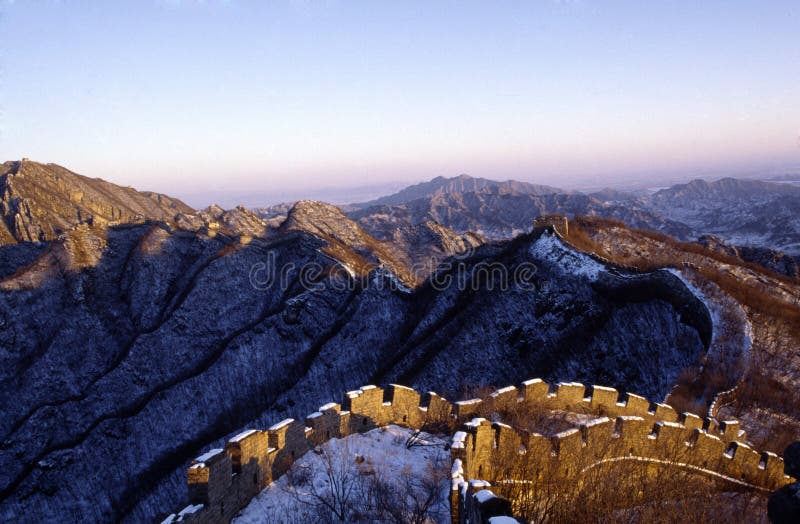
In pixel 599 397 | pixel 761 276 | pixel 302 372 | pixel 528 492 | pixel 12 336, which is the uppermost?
pixel 528 492

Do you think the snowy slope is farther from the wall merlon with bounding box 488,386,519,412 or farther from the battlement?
the battlement

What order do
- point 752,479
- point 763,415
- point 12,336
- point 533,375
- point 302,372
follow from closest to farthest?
point 752,479 < point 763,415 < point 533,375 < point 302,372 < point 12,336

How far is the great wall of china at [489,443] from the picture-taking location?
821 cm

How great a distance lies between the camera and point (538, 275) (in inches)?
1361

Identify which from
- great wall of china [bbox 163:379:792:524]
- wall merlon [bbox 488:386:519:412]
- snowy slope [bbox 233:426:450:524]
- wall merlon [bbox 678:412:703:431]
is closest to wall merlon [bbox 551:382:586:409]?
great wall of china [bbox 163:379:792:524]

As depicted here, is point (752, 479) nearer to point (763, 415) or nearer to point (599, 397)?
point (599, 397)

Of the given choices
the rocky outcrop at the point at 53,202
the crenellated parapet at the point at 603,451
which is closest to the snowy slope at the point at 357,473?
the crenellated parapet at the point at 603,451

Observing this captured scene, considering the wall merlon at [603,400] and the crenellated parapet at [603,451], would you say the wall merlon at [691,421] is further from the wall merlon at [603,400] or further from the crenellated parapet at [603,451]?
the wall merlon at [603,400]

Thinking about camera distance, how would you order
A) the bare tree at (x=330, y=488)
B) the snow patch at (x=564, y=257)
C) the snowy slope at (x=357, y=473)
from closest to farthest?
the bare tree at (x=330, y=488)
the snowy slope at (x=357, y=473)
the snow patch at (x=564, y=257)

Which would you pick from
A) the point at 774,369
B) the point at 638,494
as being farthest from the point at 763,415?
the point at 638,494

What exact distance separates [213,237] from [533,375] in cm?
4531

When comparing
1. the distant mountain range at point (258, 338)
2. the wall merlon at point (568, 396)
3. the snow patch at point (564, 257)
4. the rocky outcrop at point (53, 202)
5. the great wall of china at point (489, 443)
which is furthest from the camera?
the rocky outcrop at point (53, 202)

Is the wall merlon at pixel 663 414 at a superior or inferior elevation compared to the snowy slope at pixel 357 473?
inferior

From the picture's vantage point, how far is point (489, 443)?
381 inches
